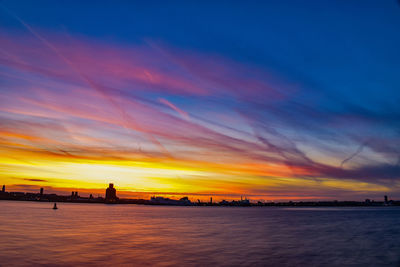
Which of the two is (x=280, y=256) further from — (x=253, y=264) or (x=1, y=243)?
(x=1, y=243)

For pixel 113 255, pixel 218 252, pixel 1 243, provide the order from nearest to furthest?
1. pixel 113 255
2. pixel 218 252
3. pixel 1 243

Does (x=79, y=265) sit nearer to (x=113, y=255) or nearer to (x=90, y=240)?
(x=113, y=255)

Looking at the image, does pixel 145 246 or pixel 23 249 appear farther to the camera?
pixel 145 246

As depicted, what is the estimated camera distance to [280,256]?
1364 inches

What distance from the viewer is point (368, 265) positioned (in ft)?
99.7

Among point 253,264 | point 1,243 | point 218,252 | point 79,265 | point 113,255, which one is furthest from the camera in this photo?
point 1,243

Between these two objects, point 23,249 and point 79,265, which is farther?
point 23,249

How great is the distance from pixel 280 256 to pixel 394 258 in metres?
12.4

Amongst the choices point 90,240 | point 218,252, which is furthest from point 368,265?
point 90,240

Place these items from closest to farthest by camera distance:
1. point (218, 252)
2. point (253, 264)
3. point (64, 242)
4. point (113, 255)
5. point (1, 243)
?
point (253, 264)
point (113, 255)
point (218, 252)
point (1, 243)
point (64, 242)

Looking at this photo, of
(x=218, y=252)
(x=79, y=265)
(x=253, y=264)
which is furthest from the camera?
(x=218, y=252)

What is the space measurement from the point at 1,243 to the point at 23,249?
559cm

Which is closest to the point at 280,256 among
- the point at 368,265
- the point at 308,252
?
the point at 308,252

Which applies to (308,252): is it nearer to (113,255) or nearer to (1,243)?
(113,255)
